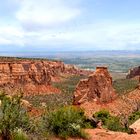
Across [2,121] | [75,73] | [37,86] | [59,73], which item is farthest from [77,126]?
[75,73]

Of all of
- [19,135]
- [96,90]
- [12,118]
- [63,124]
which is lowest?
[96,90]

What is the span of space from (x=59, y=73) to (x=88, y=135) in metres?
148

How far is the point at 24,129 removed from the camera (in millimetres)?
19594

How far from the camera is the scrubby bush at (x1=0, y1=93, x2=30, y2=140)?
18719 millimetres

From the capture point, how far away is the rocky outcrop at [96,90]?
59.4m

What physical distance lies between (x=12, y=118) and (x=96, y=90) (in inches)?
1636

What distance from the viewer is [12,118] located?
19.2 m

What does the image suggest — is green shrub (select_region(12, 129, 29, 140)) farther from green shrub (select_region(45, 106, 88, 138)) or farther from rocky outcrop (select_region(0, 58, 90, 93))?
rocky outcrop (select_region(0, 58, 90, 93))

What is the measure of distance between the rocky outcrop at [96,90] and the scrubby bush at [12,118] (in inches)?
1519

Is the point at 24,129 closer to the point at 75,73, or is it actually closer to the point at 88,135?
the point at 88,135

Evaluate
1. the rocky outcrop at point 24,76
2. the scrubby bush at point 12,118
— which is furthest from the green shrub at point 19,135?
the rocky outcrop at point 24,76

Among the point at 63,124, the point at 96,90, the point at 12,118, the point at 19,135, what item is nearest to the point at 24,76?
the point at 96,90

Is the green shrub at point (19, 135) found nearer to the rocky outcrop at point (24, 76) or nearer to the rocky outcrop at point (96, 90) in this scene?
the rocky outcrop at point (96, 90)

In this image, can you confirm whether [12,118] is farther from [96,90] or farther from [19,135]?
[96,90]
